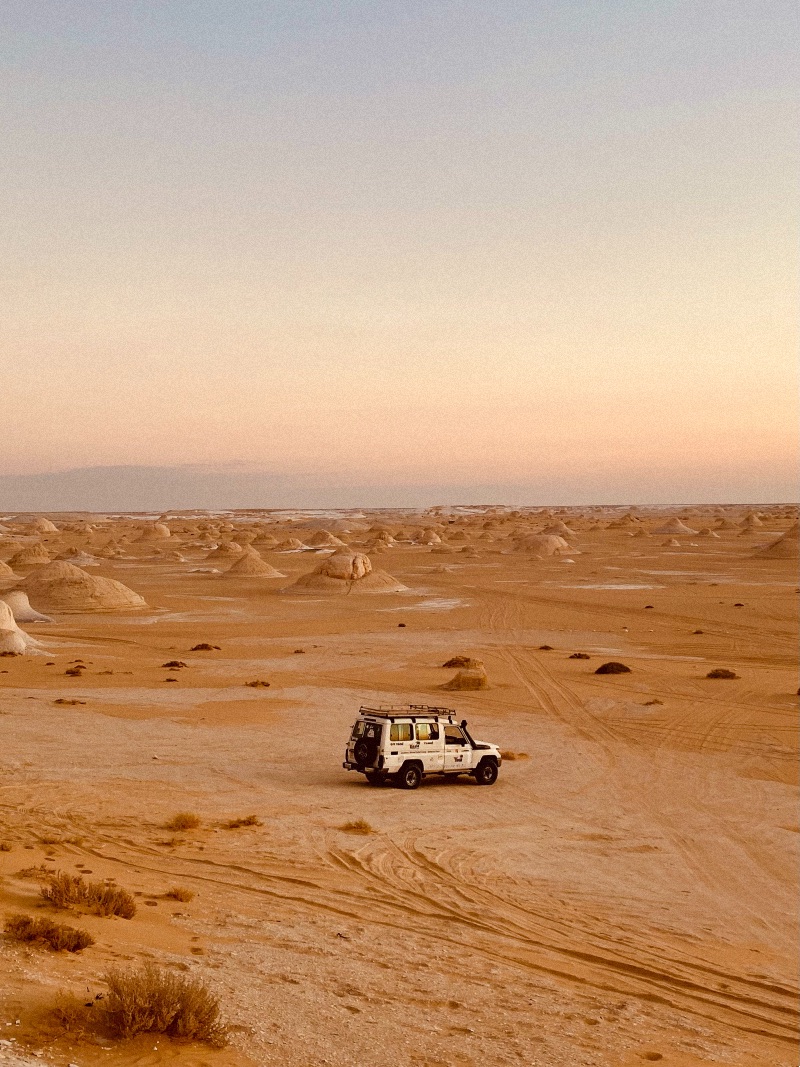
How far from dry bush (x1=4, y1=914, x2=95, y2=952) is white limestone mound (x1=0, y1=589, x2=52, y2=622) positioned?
141 ft

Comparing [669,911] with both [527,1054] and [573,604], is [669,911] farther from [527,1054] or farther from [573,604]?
[573,604]

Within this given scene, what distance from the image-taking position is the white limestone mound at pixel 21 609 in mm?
52250

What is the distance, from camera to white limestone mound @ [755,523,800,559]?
309 ft

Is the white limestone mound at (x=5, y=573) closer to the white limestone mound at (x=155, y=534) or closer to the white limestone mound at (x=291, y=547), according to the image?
the white limestone mound at (x=291, y=547)

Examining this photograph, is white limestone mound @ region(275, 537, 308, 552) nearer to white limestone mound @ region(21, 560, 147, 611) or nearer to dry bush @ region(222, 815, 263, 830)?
white limestone mound @ region(21, 560, 147, 611)

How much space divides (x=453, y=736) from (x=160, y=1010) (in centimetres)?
1486

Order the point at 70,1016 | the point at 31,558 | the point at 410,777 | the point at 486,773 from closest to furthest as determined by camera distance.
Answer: the point at 70,1016 → the point at 410,777 → the point at 486,773 → the point at 31,558

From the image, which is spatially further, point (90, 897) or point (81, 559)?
point (81, 559)

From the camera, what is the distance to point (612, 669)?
3953 centimetres

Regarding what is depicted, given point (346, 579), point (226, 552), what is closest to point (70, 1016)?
point (346, 579)

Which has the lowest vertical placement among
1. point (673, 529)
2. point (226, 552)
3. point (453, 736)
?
point (226, 552)

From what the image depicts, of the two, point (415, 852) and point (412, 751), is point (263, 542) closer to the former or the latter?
point (412, 751)

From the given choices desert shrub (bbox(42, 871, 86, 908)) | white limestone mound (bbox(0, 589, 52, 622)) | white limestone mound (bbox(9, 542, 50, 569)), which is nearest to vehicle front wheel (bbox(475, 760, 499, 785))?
desert shrub (bbox(42, 871, 86, 908))

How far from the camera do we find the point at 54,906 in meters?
12.8
